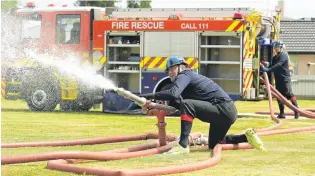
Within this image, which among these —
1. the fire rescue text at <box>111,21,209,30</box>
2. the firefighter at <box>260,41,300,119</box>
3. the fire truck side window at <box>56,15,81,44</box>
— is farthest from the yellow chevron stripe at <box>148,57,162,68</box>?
the firefighter at <box>260,41,300,119</box>

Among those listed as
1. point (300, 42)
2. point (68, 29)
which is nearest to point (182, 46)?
point (68, 29)

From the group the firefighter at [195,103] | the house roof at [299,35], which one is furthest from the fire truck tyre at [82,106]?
the house roof at [299,35]

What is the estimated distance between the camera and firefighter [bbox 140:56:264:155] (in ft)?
34.3

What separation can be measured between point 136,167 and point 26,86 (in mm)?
11806

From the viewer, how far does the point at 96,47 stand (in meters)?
19.7


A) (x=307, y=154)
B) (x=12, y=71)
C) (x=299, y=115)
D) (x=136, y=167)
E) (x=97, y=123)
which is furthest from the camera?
(x=12, y=71)

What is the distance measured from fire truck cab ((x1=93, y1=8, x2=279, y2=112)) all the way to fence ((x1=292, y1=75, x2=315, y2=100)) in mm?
14185

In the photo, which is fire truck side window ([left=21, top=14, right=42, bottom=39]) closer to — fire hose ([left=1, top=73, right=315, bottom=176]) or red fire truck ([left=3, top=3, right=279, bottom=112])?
red fire truck ([left=3, top=3, right=279, bottom=112])

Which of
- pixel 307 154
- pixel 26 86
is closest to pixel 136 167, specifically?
pixel 307 154

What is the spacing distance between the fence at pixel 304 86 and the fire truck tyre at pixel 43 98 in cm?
1603

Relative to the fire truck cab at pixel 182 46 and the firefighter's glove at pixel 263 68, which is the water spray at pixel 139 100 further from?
the firefighter's glove at pixel 263 68

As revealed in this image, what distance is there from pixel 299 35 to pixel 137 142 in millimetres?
31167

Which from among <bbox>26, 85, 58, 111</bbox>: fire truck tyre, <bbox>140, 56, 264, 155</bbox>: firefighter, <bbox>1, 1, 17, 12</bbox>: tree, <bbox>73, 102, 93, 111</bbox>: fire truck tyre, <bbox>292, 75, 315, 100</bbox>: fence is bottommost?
<bbox>292, 75, 315, 100</bbox>: fence

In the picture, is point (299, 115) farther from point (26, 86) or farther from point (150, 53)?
point (26, 86)
